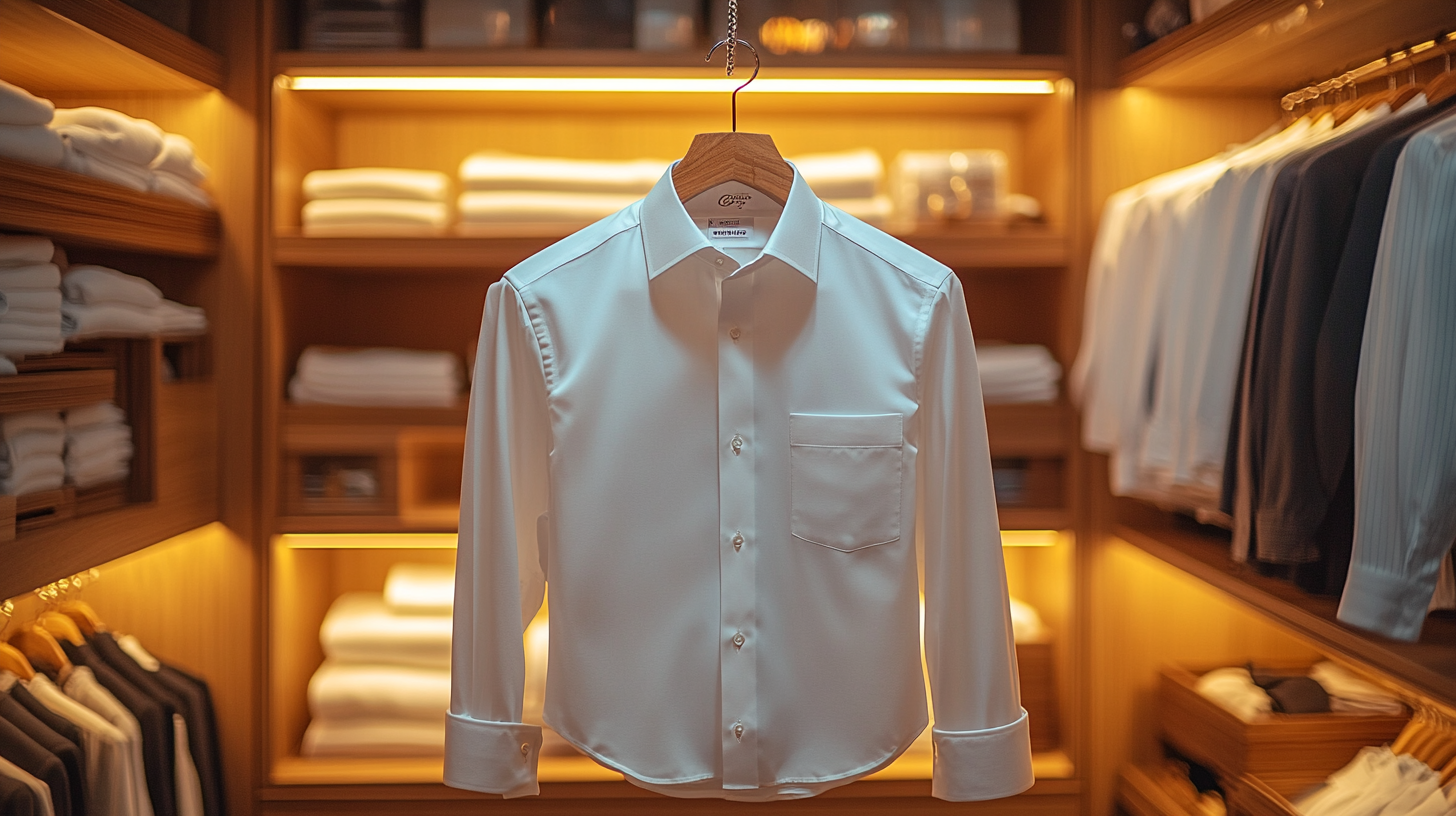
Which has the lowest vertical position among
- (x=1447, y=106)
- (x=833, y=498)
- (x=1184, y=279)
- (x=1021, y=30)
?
(x=833, y=498)

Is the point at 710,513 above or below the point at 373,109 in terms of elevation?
below

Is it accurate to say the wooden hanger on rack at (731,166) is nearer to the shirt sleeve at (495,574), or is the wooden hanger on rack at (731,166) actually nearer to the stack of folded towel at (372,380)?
the shirt sleeve at (495,574)

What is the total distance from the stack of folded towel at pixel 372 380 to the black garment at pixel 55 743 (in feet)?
2.46

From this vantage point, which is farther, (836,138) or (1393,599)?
(836,138)

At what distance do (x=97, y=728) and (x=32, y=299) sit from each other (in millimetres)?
698

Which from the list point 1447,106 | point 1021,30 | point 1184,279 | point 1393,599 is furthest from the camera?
point 1021,30

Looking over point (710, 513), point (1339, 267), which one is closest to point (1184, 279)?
point (1339, 267)

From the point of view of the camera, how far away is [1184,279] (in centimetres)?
171

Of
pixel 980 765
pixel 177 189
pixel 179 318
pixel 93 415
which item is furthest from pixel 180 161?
pixel 980 765

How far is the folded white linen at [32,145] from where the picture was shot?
140cm

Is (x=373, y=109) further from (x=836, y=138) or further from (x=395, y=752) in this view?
(x=395, y=752)

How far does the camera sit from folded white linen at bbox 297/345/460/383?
6.71ft

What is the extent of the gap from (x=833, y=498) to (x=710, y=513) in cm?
16

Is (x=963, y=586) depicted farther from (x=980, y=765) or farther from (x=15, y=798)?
(x=15, y=798)
